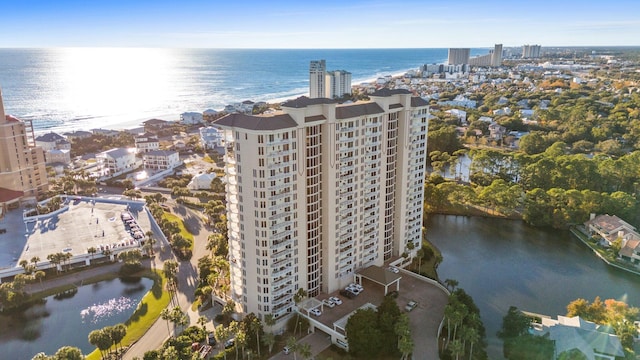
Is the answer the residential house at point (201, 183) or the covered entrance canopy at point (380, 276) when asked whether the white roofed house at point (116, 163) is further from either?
the covered entrance canopy at point (380, 276)

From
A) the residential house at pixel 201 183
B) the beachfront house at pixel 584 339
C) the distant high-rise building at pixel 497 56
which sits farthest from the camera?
the distant high-rise building at pixel 497 56

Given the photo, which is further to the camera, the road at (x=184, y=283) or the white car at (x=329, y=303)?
the white car at (x=329, y=303)

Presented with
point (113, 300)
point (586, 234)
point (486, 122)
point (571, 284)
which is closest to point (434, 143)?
point (486, 122)

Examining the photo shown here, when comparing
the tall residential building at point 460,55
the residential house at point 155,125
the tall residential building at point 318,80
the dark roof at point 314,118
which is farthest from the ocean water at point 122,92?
the dark roof at point 314,118

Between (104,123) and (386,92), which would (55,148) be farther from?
(386,92)

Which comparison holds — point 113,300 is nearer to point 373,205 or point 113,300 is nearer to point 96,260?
point 96,260

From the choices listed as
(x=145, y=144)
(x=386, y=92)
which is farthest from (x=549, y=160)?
(x=145, y=144)

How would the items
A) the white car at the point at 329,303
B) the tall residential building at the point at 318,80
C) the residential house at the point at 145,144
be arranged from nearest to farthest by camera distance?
the white car at the point at 329,303 → the residential house at the point at 145,144 → the tall residential building at the point at 318,80

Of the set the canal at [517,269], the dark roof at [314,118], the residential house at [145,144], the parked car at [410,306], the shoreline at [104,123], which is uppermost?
the dark roof at [314,118]
